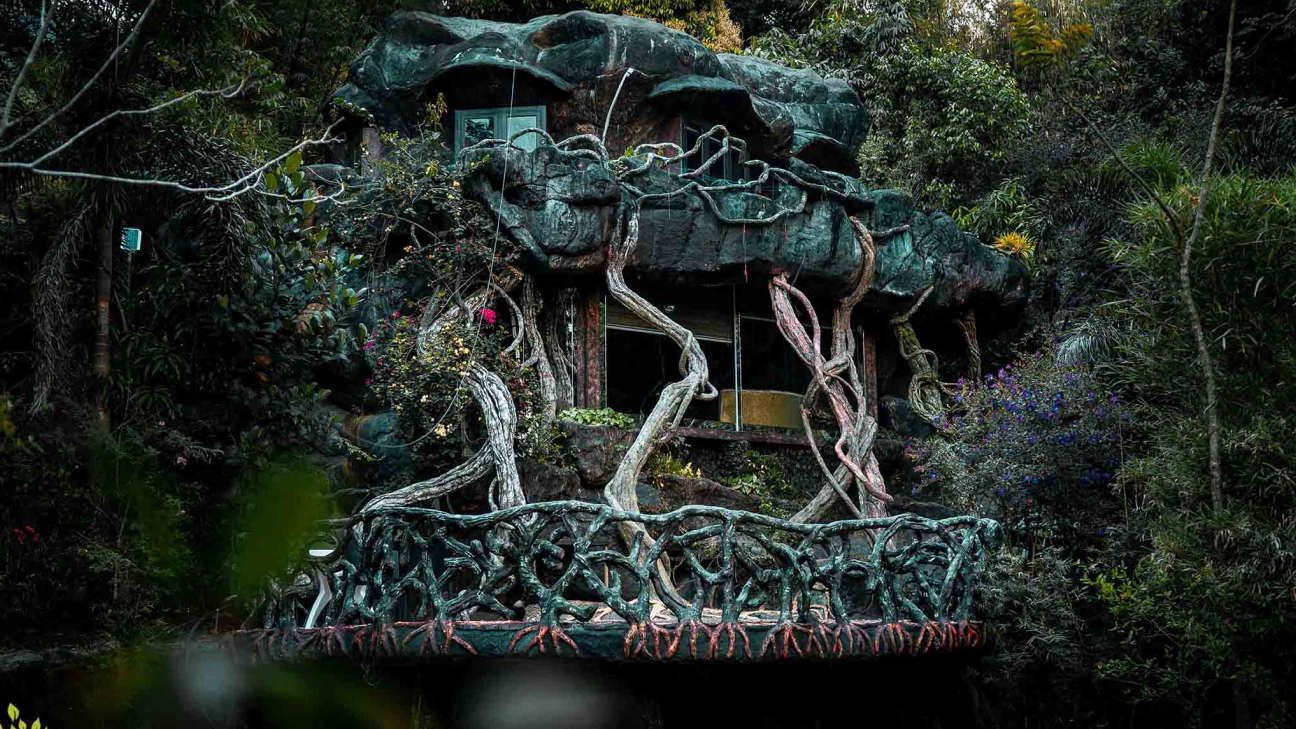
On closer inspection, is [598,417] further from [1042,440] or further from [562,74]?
[562,74]

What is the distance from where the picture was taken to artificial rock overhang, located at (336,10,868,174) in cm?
1457

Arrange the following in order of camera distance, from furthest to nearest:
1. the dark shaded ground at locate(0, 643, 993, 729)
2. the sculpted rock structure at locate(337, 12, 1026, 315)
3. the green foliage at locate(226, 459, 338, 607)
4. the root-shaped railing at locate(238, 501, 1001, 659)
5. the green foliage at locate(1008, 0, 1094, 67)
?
the sculpted rock structure at locate(337, 12, 1026, 315) → the root-shaped railing at locate(238, 501, 1001, 659) → the green foliage at locate(1008, 0, 1094, 67) → the dark shaded ground at locate(0, 643, 993, 729) → the green foliage at locate(226, 459, 338, 607)

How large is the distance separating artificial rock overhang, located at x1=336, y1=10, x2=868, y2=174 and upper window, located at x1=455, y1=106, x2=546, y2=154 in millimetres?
126

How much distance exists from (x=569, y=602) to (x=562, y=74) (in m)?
8.95

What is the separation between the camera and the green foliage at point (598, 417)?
12531 mm

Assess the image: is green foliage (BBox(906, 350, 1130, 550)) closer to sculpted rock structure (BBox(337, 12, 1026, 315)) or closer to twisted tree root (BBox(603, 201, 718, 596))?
twisted tree root (BBox(603, 201, 718, 596))

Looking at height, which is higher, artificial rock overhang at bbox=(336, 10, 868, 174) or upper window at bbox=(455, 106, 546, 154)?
artificial rock overhang at bbox=(336, 10, 868, 174)

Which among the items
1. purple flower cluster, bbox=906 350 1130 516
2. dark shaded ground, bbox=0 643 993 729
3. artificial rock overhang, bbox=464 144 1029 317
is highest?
artificial rock overhang, bbox=464 144 1029 317

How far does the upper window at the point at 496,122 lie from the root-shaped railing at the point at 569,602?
24.6 ft

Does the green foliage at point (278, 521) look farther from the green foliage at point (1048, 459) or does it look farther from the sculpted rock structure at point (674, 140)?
the sculpted rock structure at point (674, 140)

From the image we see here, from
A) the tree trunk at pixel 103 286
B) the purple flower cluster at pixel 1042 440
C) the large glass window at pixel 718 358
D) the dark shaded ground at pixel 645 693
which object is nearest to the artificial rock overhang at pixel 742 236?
the large glass window at pixel 718 358

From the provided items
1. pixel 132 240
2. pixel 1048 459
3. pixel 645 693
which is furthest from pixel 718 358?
pixel 132 240

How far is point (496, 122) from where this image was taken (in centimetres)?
1474

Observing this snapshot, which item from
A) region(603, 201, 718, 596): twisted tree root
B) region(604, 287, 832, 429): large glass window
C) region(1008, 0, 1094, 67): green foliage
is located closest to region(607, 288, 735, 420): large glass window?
region(604, 287, 832, 429): large glass window
